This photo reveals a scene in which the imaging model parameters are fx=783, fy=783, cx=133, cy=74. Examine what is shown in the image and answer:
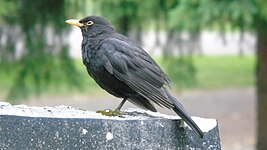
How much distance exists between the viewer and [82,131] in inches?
167

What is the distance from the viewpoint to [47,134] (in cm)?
424

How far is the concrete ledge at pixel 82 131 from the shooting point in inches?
167

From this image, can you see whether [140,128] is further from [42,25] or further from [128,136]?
[42,25]

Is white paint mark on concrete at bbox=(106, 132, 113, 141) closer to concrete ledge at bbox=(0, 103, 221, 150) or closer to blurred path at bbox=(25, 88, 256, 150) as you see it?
concrete ledge at bbox=(0, 103, 221, 150)

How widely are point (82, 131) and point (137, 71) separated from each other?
68cm

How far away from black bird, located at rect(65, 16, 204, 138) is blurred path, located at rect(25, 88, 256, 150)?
952cm

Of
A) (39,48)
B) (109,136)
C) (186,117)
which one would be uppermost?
(39,48)

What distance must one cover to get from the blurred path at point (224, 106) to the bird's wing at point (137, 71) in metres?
9.58

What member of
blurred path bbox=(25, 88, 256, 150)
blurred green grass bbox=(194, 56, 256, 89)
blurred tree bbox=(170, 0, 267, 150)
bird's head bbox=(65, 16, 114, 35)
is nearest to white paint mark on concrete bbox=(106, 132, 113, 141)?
bird's head bbox=(65, 16, 114, 35)

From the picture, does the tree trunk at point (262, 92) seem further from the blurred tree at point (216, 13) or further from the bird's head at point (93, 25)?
the bird's head at point (93, 25)

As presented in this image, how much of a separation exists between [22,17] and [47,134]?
260 inches

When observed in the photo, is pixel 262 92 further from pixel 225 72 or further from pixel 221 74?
pixel 225 72

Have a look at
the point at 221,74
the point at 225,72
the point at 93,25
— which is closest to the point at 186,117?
the point at 93,25

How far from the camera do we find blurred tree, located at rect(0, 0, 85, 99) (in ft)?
34.4
